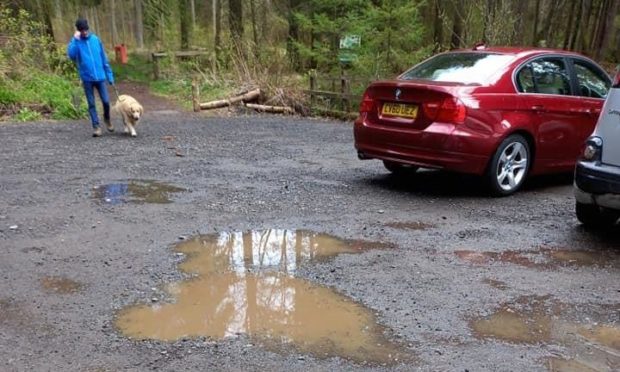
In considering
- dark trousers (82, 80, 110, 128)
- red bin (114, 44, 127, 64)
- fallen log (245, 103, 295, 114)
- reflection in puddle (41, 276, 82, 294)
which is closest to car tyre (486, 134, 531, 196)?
reflection in puddle (41, 276, 82, 294)

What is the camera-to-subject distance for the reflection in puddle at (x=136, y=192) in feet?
20.5

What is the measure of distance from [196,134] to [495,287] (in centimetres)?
803

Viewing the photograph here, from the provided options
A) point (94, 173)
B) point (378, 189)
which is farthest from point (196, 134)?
point (378, 189)

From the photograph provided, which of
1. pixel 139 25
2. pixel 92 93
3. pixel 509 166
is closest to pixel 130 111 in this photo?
pixel 92 93

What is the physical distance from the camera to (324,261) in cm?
457

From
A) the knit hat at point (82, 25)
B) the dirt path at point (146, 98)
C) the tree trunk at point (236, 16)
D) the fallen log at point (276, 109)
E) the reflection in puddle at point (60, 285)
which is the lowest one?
the reflection in puddle at point (60, 285)

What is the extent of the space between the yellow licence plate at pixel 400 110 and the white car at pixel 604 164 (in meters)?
1.81

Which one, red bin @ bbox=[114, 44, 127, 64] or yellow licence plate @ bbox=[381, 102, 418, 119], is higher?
red bin @ bbox=[114, 44, 127, 64]

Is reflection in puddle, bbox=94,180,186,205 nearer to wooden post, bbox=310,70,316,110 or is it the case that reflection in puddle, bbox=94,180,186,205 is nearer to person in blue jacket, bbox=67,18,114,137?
person in blue jacket, bbox=67,18,114,137

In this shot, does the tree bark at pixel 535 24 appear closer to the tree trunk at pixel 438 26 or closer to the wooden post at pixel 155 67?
the tree trunk at pixel 438 26

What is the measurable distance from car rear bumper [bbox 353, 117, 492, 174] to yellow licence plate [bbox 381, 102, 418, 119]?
Answer: 17 centimetres

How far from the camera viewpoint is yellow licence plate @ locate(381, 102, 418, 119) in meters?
6.43

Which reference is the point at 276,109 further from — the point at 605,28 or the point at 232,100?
the point at 605,28

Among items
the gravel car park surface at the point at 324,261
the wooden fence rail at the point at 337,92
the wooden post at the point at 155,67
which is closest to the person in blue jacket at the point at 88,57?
the gravel car park surface at the point at 324,261
